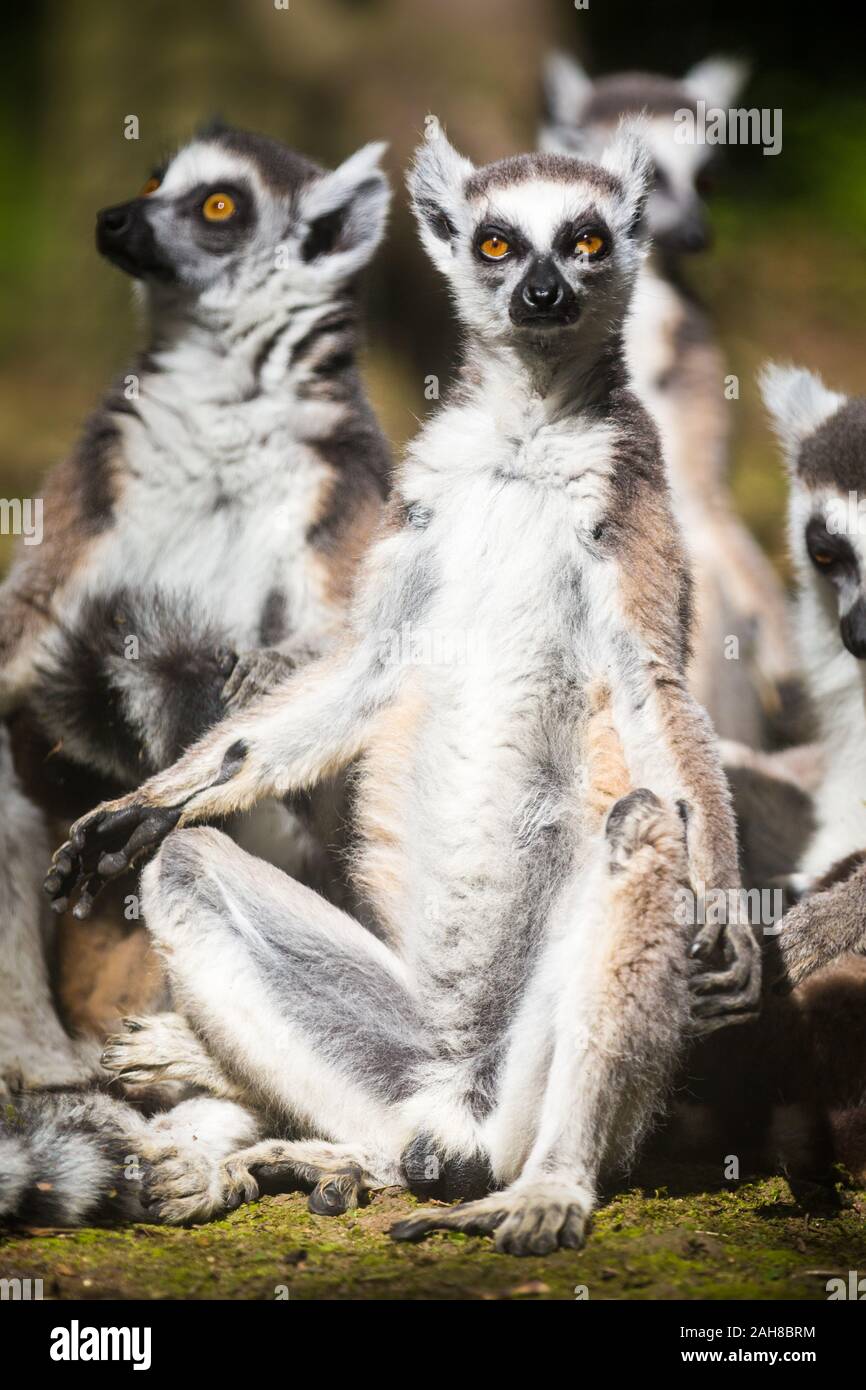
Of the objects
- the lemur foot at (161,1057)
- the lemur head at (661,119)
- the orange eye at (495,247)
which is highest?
the lemur head at (661,119)

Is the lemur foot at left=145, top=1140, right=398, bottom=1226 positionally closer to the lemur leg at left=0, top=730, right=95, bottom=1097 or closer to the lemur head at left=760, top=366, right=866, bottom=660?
the lemur leg at left=0, top=730, right=95, bottom=1097

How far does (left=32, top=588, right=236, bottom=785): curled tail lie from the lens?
4730 millimetres

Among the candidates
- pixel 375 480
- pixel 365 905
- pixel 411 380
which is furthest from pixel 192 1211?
pixel 411 380

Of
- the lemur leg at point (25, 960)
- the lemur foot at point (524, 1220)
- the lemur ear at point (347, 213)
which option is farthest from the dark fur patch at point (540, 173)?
the lemur foot at point (524, 1220)

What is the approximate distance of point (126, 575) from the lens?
4.78 m

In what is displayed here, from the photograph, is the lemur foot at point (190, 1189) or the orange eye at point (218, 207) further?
the orange eye at point (218, 207)

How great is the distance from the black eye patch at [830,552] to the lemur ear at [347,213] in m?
1.80

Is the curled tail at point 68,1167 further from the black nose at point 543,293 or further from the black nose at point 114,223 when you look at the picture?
the black nose at point 114,223

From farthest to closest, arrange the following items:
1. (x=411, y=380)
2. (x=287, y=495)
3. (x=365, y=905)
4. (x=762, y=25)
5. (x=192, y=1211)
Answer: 1. (x=411, y=380)
2. (x=762, y=25)
3. (x=287, y=495)
4. (x=365, y=905)
5. (x=192, y=1211)

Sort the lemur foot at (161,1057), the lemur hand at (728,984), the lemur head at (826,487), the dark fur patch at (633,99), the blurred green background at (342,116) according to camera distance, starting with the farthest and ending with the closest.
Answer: the blurred green background at (342,116) → the dark fur patch at (633,99) → the lemur head at (826,487) → the lemur foot at (161,1057) → the lemur hand at (728,984)

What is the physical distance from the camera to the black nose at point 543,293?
12.2 ft

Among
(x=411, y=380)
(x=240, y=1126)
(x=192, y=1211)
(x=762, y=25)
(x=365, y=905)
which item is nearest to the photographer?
(x=192, y=1211)

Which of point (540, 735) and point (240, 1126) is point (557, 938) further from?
point (240, 1126)

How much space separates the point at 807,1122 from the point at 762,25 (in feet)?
19.3
